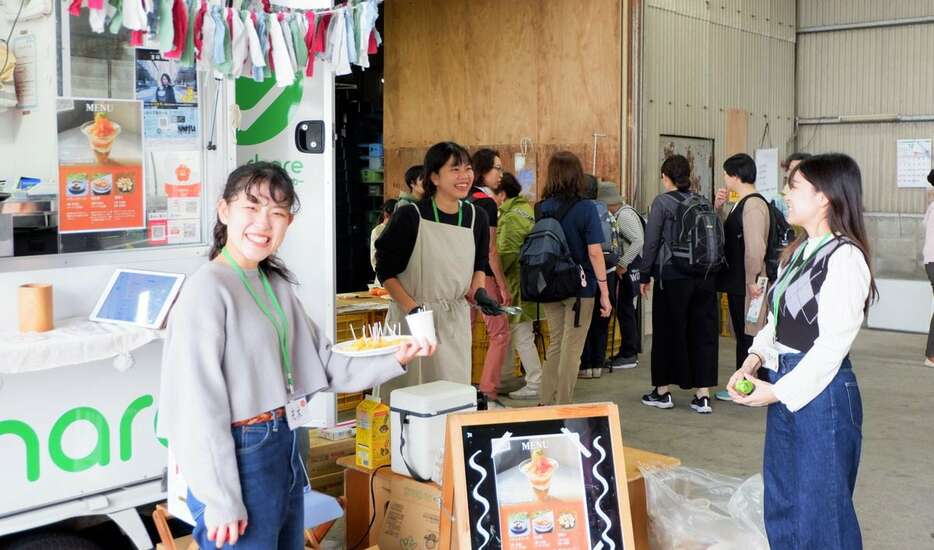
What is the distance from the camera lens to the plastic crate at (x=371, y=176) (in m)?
10.7

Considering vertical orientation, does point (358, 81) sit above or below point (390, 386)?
above

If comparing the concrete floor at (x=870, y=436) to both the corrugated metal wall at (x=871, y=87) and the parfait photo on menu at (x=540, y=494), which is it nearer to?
the parfait photo on menu at (x=540, y=494)

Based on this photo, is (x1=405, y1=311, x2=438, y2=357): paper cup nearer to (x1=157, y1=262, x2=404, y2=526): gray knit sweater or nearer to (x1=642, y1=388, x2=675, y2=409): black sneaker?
(x1=157, y1=262, x2=404, y2=526): gray knit sweater

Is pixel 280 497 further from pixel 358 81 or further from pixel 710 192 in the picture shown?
pixel 358 81

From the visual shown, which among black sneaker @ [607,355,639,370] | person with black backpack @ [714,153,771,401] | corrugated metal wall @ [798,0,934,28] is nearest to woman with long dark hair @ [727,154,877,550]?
person with black backpack @ [714,153,771,401]

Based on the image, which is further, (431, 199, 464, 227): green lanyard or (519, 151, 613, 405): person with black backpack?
(519, 151, 613, 405): person with black backpack

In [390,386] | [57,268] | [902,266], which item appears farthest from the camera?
[902,266]

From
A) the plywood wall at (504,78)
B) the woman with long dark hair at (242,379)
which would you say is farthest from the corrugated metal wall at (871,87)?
the woman with long dark hair at (242,379)

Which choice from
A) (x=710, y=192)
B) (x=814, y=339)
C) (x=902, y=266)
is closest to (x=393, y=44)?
(x=710, y=192)

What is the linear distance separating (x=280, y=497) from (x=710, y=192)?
813 centimetres

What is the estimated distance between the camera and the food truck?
2.77 m

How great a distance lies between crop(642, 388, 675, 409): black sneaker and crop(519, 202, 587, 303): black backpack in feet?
4.11

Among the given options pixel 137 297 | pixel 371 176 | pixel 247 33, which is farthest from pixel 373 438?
pixel 371 176

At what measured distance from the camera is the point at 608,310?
5719mm
